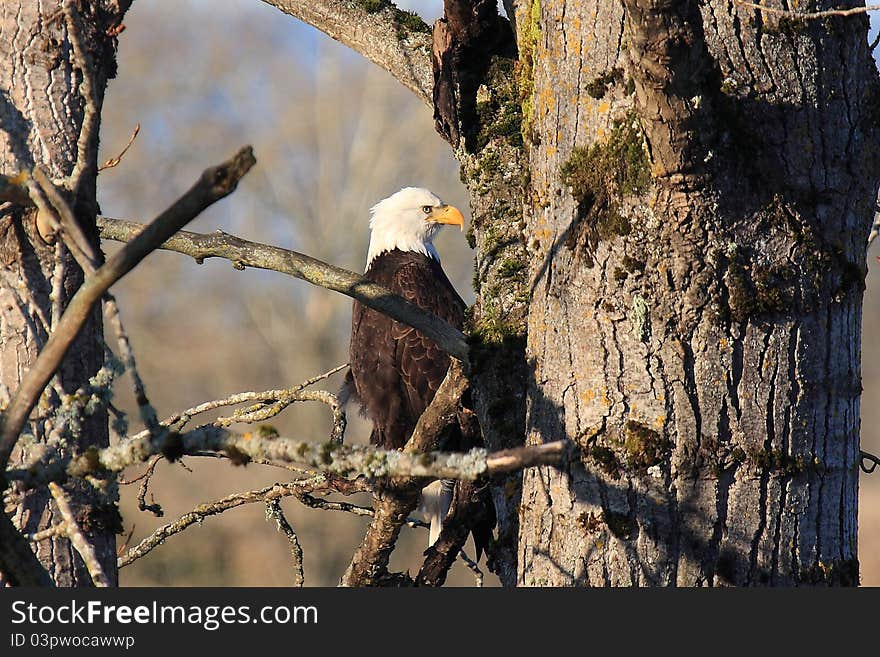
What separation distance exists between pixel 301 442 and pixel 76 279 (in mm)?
1436

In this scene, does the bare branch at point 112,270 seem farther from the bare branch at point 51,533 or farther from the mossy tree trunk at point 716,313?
the mossy tree trunk at point 716,313

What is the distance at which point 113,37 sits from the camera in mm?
2723

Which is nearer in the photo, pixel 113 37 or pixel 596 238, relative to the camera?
pixel 596 238

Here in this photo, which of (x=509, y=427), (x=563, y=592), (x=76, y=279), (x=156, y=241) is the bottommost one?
(x=563, y=592)

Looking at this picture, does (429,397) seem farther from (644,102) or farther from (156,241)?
(156,241)

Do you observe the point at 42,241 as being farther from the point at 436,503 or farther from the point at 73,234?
the point at 436,503

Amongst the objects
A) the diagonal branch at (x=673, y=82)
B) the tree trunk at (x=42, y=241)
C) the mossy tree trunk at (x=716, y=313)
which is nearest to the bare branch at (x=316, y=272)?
the tree trunk at (x=42, y=241)

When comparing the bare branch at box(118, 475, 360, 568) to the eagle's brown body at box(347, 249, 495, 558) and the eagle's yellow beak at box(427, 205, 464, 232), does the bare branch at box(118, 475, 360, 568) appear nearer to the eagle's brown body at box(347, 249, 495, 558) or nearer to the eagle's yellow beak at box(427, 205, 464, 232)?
the eagle's brown body at box(347, 249, 495, 558)

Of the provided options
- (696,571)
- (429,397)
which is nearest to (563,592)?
(696,571)

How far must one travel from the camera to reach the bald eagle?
5074 millimetres

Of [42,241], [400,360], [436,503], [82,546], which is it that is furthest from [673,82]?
[436,503]

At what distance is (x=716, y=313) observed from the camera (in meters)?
1.92

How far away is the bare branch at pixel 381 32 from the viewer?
295 cm

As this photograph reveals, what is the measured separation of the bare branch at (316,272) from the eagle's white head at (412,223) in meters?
3.17
